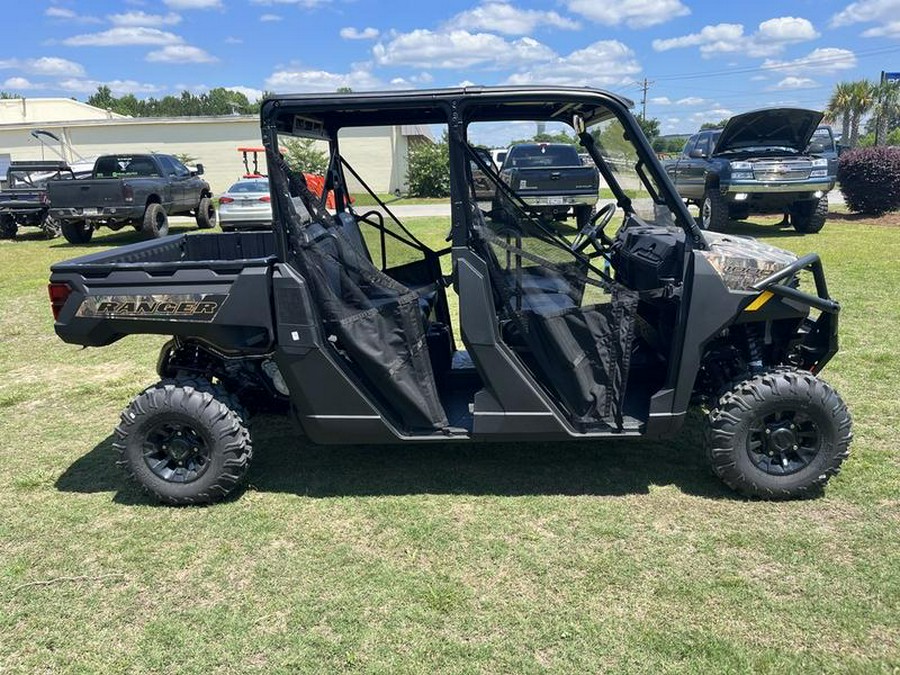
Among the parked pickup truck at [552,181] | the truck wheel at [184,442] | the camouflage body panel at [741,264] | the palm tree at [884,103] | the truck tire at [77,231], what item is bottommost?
the truck wheel at [184,442]

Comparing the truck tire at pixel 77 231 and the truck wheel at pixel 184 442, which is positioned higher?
the truck tire at pixel 77 231

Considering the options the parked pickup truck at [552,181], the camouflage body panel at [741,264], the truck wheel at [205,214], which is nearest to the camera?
the camouflage body panel at [741,264]

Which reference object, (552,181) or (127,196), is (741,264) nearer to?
(552,181)

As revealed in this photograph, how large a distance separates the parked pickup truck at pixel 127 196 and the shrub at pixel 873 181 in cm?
1484

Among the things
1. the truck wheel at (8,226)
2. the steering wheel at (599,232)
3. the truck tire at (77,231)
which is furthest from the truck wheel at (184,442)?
the truck wheel at (8,226)

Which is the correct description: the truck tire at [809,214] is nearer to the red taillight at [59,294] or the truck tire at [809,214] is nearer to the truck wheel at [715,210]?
the truck wheel at [715,210]

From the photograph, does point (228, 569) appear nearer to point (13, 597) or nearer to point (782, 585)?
point (13, 597)

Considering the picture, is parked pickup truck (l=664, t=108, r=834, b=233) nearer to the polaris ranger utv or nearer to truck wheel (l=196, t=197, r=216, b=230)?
the polaris ranger utv

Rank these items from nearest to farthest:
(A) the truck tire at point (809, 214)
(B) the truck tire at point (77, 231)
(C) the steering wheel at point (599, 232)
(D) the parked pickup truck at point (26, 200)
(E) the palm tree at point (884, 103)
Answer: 1. (C) the steering wheel at point (599, 232)
2. (A) the truck tire at point (809, 214)
3. (B) the truck tire at point (77, 231)
4. (D) the parked pickup truck at point (26, 200)
5. (E) the palm tree at point (884, 103)

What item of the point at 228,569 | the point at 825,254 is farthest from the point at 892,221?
the point at 228,569

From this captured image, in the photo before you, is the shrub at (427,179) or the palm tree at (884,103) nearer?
the shrub at (427,179)

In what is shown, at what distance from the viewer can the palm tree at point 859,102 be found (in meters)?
48.8

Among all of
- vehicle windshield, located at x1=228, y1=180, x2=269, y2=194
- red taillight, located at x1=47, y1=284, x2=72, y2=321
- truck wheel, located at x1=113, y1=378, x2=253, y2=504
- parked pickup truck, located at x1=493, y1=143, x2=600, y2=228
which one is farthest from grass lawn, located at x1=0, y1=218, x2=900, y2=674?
vehicle windshield, located at x1=228, y1=180, x2=269, y2=194

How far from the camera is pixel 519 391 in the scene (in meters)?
3.30
